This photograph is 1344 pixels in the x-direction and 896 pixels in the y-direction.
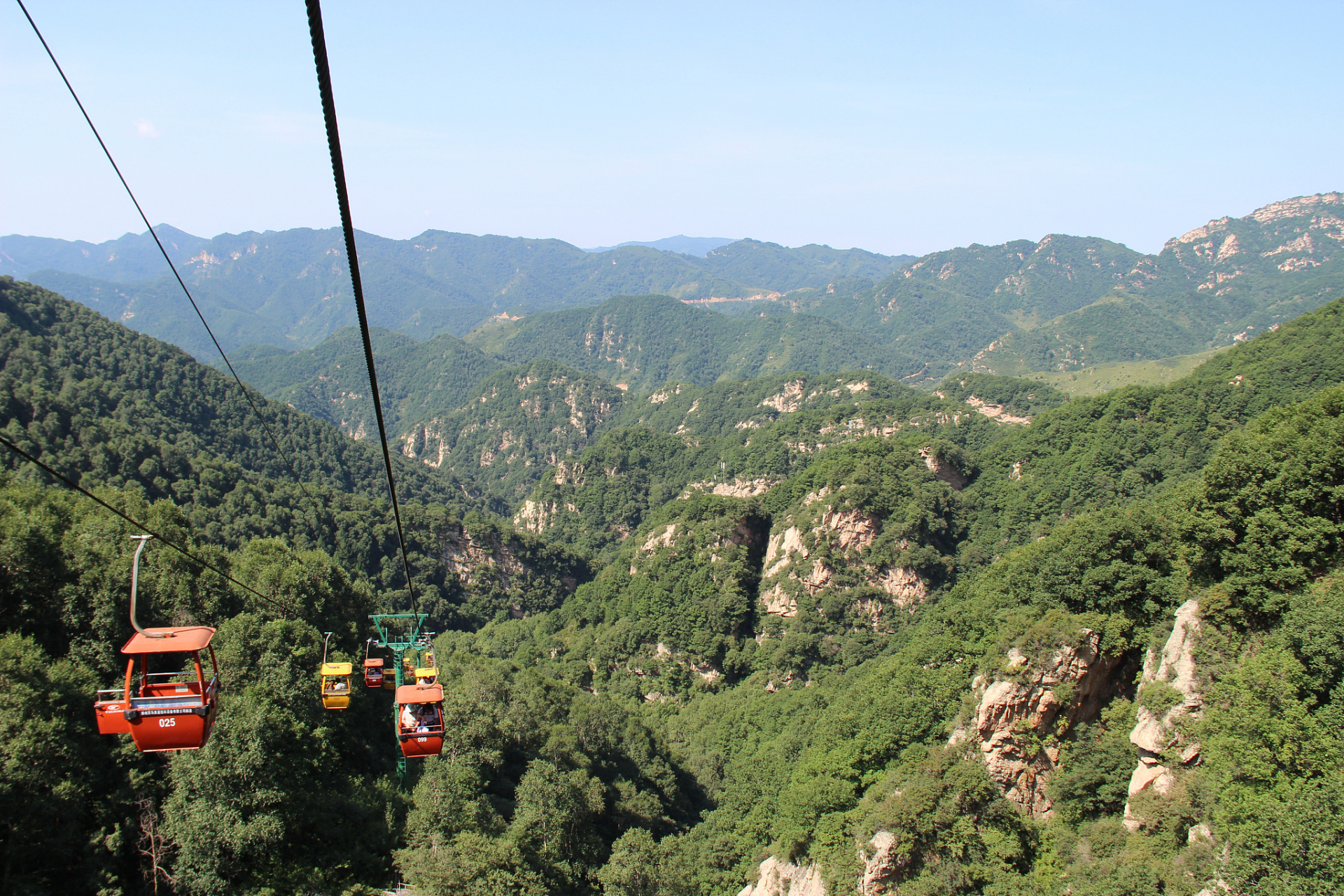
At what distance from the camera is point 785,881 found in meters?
43.3

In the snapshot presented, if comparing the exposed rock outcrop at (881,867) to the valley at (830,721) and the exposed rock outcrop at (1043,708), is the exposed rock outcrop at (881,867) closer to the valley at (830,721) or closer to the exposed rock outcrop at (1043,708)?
the valley at (830,721)

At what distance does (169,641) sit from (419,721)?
9.95 metres

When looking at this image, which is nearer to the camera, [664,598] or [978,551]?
[978,551]

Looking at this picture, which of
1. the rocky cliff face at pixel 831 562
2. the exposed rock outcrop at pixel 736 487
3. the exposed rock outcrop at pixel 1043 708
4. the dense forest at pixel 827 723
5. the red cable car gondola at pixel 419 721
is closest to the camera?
the red cable car gondola at pixel 419 721

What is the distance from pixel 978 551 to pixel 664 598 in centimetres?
4198

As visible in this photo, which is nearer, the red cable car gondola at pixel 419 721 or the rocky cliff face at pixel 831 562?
the red cable car gondola at pixel 419 721

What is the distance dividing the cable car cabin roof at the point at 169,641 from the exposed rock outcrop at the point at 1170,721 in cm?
3279

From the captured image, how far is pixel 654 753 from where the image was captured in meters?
68.8

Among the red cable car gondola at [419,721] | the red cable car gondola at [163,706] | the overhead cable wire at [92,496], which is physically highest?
the overhead cable wire at [92,496]

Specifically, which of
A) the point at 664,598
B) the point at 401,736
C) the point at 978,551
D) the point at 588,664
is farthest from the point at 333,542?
the point at 401,736

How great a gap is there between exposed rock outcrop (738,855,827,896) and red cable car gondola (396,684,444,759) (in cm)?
2632

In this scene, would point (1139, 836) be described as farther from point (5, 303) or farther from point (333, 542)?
point (5, 303)

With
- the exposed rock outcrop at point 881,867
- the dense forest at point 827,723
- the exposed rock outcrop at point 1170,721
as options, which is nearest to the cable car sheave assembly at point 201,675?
the dense forest at point 827,723

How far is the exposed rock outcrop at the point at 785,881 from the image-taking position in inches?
1602
